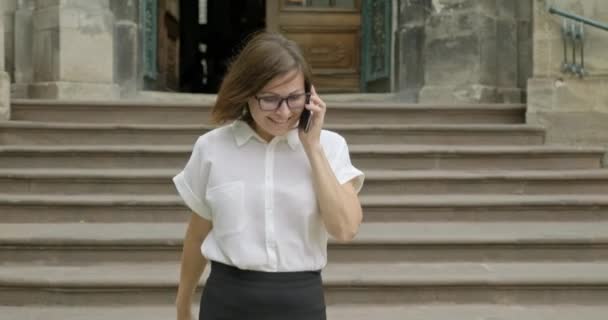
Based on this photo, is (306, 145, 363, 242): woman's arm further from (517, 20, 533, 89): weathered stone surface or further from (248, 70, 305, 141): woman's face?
(517, 20, 533, 89): weathered stone surface

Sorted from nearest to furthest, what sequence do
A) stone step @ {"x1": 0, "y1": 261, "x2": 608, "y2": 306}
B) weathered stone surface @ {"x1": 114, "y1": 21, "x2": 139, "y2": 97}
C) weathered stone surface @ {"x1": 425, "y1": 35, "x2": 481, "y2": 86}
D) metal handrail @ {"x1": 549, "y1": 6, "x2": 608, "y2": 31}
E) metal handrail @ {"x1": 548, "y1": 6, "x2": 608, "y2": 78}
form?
stone step @ {"x1": 0, "y1": 261, "x2": 608, "y2": 306}
metal handrail @ {"x1": 549, "y1": 6, "x2": 608, "y2": 31}
metal handrail @ {"x1": 548, "y1": 6, "x2": 608, "y2": 78}
weathered stone surface @ {"x1": 425, "y1": 35, "x2": 481, "y2": 86}
weathered stone surface @ {"x1": 114, "y1": 21, "x2": 139, "y2": 97}

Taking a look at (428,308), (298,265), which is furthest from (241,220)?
(428,308)

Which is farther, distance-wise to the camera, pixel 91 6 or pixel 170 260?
pixel 91 6

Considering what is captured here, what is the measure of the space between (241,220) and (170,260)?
294cm

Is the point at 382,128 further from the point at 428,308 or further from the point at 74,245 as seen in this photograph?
the point at 74,245

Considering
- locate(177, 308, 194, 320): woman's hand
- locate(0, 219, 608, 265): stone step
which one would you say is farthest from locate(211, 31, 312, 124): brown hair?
locate(0, 219, 608, 265): stone step

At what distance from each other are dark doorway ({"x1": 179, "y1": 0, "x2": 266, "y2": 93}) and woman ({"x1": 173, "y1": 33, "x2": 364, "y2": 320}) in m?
11.7

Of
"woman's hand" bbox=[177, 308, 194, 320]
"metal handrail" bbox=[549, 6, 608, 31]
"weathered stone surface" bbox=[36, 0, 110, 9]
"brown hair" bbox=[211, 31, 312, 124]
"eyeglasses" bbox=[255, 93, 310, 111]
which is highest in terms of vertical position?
"weathered stone surface" bbox=[36, 0, 110, 9]

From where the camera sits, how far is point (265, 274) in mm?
1791

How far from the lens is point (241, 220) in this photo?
5.95 ft

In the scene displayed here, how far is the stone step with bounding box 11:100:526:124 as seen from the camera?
6.41 m

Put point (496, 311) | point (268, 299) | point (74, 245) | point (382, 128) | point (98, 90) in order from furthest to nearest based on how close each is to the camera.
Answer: point (98, 90), point (382, 128), point (74, 245), point (496, 311), point (268, 299)

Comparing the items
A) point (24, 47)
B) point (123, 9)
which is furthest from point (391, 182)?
point (24, 47)

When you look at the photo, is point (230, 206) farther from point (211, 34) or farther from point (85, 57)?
point (211, 34)
